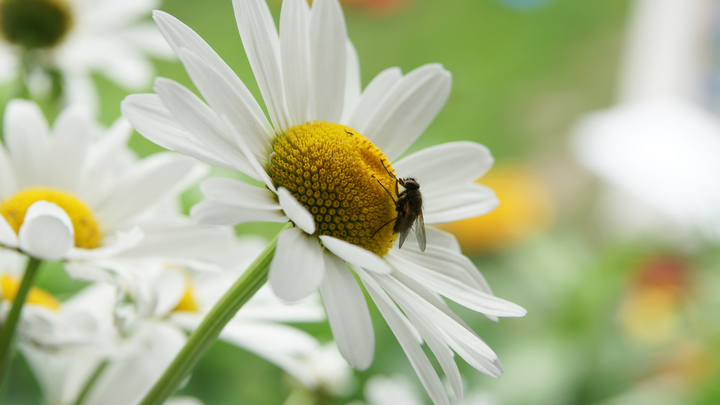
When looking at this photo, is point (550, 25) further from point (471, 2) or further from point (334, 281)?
A: point (334, 281)

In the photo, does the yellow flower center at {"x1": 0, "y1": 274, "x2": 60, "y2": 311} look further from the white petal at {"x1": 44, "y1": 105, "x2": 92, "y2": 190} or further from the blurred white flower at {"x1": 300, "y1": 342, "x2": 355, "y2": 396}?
the blurred white flower at {"x1": 300, "y1": 342, "x2": 355, "y2": 396}

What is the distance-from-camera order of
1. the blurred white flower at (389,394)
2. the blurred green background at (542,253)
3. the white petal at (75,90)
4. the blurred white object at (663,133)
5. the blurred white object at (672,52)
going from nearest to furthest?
1. the blurred white flower at (389,394)
2. the white petal at (75,90)
3. the blurred green background at (542,253)
4. the blurred white object at (663,133)
5. the blurred white object at (672,52)

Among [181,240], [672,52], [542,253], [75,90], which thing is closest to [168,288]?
[181,240]

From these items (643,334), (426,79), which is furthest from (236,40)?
(426,79)

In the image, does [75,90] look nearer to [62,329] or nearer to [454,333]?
[62,329]

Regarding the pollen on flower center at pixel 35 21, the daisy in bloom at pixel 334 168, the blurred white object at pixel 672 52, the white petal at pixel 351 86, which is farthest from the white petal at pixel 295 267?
the blurred white object at pixel 672 52

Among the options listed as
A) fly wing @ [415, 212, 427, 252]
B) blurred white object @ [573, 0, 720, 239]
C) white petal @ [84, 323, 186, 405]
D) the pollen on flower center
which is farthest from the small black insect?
blurred white object @ [573, 0, 720, 239]

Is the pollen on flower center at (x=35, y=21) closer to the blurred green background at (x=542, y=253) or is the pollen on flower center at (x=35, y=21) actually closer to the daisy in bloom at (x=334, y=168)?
the blurred green background at (x=542, y=253)
